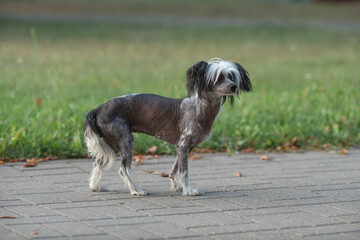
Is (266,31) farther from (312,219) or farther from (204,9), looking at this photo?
(312,219)

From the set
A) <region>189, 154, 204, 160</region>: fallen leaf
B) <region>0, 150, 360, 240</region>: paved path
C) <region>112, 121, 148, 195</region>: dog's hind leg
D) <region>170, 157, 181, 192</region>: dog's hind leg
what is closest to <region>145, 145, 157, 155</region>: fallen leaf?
<region>0, 150, 360, 240</region>: paved path

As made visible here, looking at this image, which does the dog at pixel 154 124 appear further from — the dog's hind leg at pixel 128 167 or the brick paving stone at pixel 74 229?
the brick paving stone at pixel 74 229

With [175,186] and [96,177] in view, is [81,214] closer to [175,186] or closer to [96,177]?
[96,177]

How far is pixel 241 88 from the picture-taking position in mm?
6121

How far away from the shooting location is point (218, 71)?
5.96 meters

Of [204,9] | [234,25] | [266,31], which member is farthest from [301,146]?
[204,9]

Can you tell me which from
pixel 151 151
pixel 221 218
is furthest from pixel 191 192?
pixel 151 151

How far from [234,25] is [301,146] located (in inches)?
630

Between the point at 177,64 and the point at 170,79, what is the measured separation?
2.39 m

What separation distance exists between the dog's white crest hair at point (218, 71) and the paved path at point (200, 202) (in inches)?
39.0

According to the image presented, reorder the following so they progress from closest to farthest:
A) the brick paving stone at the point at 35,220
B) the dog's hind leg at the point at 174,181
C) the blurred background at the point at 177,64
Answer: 1. the brick paving stone at the point at 35,220
2. the dog's hind leg at the point at 174,181
3. the blurred background at the point at 177,64

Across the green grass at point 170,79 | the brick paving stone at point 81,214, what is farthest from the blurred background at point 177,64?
the brick paving stone at point 81,214

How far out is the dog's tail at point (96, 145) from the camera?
630 centimetres

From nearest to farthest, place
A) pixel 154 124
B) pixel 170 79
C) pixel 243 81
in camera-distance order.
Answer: pixel 243 81, pixel 154 124, pixel 170 79
